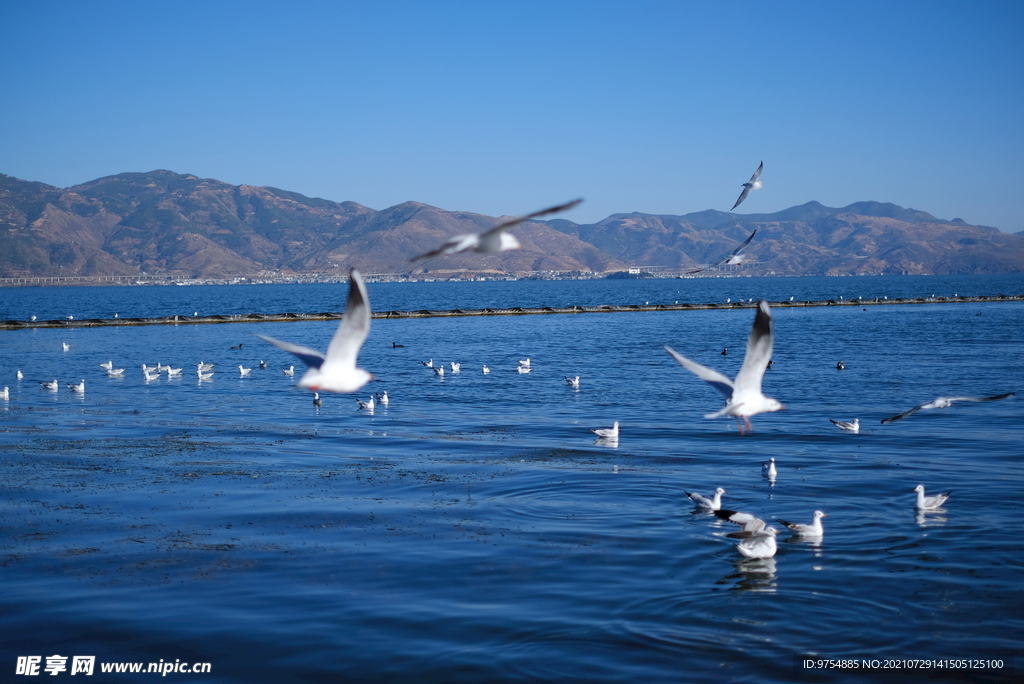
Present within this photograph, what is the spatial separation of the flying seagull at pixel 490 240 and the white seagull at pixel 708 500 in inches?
340

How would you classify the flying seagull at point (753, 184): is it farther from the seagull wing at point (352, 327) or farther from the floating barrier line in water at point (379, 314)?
the floating barrier line in water at point (379, 314)

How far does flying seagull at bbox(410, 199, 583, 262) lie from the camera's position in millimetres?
6531

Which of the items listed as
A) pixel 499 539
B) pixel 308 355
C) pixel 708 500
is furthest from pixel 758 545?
pixel 308 355

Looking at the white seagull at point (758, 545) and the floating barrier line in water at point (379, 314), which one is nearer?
the white seagull at point (758, 545)

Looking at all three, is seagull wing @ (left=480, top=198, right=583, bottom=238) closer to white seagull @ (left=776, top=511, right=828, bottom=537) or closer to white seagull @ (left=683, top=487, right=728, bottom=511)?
white seagull @ (left=776, top=511, right=828, bottom=537)

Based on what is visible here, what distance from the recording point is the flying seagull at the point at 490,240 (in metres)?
6.53

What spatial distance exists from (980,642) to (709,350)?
39655 millimetres

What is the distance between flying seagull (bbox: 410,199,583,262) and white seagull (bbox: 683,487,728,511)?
8631 millimetres

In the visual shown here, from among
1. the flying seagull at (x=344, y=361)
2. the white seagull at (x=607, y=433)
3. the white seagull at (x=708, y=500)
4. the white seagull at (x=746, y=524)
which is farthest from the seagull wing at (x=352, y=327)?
the white seagull at (x=607, y=433)

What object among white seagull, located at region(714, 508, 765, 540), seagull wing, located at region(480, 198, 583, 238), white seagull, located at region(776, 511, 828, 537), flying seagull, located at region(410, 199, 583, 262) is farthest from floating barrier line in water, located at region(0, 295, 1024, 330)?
seagull wing, located at region(480, 198, 583, 238)

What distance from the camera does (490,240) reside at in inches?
278

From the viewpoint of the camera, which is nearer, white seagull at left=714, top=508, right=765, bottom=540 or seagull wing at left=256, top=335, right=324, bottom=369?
seagull wing at left=256, top=335, right=324, bottom=369

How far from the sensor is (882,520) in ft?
47.7

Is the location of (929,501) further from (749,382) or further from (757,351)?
(757,351)
